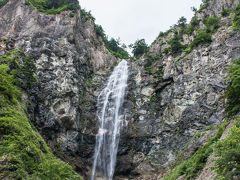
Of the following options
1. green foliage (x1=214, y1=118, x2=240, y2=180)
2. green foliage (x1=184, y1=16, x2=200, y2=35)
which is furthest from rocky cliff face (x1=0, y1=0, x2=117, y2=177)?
green foliage (x1=214, y1=118, x2=240, y2=180)

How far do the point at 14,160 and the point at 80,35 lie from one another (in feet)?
92.4

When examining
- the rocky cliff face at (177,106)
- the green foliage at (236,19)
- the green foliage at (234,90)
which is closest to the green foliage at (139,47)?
the rocky cliff face at (177,106)

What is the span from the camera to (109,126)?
87.8 ft

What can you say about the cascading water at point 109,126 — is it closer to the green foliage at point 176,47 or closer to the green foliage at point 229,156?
the green foliage at point 176,47

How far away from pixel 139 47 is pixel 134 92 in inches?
542

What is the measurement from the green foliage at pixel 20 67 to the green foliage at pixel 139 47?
21.2m

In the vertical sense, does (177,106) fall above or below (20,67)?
below

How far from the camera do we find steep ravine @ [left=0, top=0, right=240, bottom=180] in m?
22.6

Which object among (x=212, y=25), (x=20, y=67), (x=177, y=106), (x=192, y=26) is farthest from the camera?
(x=192, y=26)

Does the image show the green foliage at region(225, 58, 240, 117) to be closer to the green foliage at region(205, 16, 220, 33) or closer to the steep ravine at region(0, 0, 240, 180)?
the steep ravine at region(0, 0, 240, 180)

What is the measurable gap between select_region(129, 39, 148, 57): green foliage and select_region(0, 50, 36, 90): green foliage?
834 inches

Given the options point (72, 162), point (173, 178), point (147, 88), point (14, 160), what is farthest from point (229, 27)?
point (14, 160)

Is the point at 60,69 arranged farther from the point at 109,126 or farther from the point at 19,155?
the point at 19,155

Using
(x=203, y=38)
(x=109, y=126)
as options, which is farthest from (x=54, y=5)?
(x=203, y=38)
